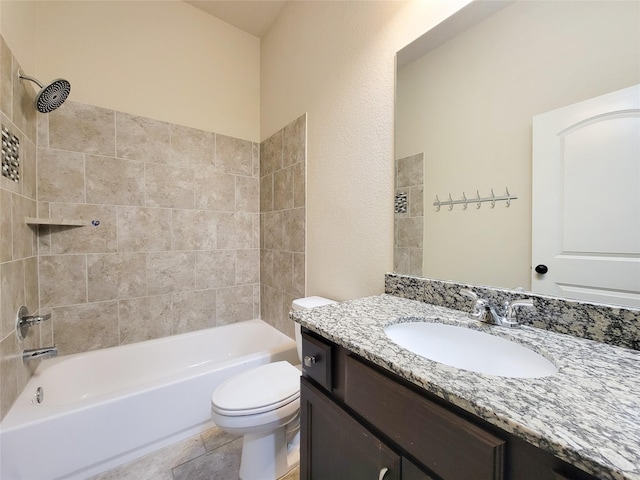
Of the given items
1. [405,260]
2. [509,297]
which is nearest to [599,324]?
[509,297]

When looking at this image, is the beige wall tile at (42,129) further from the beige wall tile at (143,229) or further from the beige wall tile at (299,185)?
the beige wall tile at (299,185)

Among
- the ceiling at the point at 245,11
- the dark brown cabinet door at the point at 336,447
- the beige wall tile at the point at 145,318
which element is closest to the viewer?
the dark brown cabinet door at the point at 336,447

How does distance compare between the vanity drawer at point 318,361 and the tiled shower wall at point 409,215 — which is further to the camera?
the tiled shower wall at point 409,215

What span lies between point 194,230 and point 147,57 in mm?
1263

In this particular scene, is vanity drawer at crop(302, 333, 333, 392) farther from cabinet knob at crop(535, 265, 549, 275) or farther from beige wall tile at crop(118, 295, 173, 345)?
beige wall tile at crop(118, 295, 173, 345)

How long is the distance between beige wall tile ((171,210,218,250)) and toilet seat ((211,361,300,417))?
3.76 ft

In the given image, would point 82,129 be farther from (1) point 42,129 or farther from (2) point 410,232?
(2) point 410,232

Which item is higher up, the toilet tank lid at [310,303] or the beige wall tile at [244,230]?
the beige wall tile at [244,230]

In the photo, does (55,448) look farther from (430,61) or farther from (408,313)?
(430,61)

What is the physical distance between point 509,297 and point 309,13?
199 cm

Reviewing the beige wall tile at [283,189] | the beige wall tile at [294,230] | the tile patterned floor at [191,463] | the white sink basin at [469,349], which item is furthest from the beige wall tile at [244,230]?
the white sink basin at [469,349]

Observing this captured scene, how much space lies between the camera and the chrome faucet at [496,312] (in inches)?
30.8

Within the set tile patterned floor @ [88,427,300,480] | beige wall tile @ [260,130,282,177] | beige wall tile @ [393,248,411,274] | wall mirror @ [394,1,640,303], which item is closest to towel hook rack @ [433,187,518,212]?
wall mirror @ [394,1,640,303]

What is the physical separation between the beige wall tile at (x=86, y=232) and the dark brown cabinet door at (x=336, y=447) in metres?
1.70
